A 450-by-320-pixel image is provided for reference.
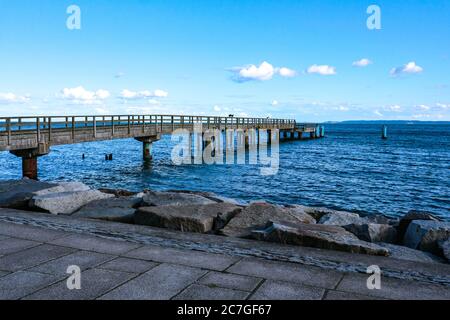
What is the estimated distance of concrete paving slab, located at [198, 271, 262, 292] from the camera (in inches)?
156

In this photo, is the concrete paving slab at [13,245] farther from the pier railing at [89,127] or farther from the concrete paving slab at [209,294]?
the pier railing at [89,127]

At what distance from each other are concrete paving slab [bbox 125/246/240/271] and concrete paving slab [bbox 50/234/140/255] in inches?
7.6

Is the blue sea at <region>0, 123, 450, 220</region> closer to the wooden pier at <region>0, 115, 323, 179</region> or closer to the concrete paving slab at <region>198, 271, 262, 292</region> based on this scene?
the wooden pier at <region>0, 115, 323, 179</region>

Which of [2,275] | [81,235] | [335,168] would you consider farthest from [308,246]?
[335,168]

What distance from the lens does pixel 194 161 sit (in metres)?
35.4

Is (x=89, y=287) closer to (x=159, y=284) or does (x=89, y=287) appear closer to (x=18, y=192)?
(x=159, y=284)

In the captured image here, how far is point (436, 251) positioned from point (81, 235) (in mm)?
→ 5263

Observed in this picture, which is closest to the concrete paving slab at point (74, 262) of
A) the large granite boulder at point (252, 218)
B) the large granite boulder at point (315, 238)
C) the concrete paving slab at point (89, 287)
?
the concrete paving slab at point (89, 287)

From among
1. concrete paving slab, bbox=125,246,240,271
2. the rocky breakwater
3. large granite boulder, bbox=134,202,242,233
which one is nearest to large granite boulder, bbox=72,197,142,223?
the rocky breakwater

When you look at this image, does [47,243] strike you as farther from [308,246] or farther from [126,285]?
[308,246]

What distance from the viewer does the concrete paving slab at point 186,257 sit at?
4609 millimetres

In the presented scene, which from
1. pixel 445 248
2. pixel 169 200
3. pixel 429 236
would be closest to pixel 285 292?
pixel 445 248

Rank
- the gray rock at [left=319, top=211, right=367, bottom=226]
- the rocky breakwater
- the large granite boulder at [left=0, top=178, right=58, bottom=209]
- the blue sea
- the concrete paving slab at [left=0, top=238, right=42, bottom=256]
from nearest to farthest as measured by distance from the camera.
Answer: the concrete paving slab at [left=0, top=238, right=42, bottom=256] < the rocky breakwater < the large granite boulder at [left=0, top=178, right=58, bottom=209] < the gray rock at [left=319, top=211, right=367, bottom=226] < the blue sea

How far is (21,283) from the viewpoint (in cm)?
397
